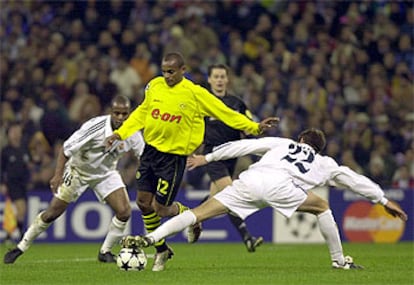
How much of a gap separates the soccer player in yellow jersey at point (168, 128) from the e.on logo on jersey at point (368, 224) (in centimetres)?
839

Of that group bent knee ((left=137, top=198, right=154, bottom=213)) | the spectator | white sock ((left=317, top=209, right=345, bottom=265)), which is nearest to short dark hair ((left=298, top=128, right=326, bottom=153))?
white sock ((left=317, top=209, right=345, bottom=265))

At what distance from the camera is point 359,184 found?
10.9 metres

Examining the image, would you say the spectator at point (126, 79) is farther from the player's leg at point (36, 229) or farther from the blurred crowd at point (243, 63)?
the player's leg at point (36, 229)

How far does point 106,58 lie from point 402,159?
620cm

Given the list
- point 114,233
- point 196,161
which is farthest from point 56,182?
point 196,161

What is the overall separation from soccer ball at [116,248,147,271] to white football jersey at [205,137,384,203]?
116 centimetres

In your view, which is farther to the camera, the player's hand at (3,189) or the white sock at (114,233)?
the player's hand at (3,189)

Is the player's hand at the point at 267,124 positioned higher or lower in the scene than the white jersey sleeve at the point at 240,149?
higher

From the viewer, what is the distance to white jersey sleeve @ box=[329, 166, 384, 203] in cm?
1092

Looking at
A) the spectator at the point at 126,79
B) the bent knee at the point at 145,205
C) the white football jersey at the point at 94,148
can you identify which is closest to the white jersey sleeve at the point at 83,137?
the white football jersey at the point at 94,148

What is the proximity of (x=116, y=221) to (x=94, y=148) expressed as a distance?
35.8 inches

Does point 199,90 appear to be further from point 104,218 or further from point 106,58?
point 106,58

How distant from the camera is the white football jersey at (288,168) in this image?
10.8 meters

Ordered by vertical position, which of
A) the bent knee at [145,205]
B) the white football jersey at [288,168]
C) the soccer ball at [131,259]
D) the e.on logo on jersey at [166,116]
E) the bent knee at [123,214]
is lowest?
the soccer ball at [131,259]
